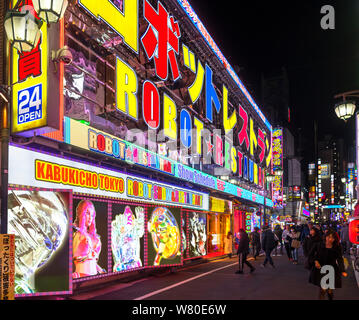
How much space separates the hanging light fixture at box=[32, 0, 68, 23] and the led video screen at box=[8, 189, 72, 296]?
12.6 feet

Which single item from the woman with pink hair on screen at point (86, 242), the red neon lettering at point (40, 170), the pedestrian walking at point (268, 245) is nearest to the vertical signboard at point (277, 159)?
the pedestrian walking at point (268, 245)

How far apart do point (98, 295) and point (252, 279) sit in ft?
18.7

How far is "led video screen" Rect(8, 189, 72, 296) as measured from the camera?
29.3 feet

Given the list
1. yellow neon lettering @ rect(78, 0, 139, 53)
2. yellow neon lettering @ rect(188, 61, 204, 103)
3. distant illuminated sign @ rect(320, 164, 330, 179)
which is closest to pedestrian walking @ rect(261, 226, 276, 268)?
yellow neon lettering @ rect(188, 61, 204, 103)

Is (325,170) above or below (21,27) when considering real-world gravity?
above

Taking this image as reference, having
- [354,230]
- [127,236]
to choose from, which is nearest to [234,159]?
[354,230]

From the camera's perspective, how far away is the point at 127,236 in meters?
13.8

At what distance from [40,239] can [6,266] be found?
249cm

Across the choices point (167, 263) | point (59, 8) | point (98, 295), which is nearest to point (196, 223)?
point (167, 263)

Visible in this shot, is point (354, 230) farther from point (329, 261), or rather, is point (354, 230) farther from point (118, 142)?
point (118, 142)

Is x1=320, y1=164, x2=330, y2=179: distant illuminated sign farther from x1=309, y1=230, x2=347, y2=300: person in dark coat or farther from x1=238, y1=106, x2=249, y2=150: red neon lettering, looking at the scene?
x1=309, y1=230, x2=347, y2=300: person in dark coat

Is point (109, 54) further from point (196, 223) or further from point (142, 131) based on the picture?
point (196, 223)

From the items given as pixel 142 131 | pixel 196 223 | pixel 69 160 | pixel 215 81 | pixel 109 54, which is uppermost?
pixel 215 81
